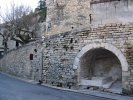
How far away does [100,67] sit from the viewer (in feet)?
46.0

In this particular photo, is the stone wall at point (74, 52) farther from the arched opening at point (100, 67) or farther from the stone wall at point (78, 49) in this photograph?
the arched opening at point (100, 67)

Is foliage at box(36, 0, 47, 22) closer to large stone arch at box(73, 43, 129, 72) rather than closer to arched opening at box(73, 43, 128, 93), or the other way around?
arched opening at box(73, 43, 128, 93)

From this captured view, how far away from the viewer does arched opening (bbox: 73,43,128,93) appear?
40.6 ft

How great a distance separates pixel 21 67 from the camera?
64.4 ft

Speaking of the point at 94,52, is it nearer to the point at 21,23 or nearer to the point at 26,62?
the point at 26,62

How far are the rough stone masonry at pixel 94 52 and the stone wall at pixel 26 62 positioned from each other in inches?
2.5

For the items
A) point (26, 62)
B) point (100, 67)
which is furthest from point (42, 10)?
point (100, 67)

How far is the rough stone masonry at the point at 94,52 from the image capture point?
11.8 metres

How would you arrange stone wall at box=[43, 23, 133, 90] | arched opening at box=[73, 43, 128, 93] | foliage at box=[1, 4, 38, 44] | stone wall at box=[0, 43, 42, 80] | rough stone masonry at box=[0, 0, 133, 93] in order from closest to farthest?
stone wall at box=[43, 23, 133, 90] → rough stone masonry at box=[0, 0, 133, 93] → arched opening at box=[73, 43, 128, 93] → stone wall at box=[0, 43, 42, 80] → foliage at box=[1, 4, 38, 44]

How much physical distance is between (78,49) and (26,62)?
627 centimetres

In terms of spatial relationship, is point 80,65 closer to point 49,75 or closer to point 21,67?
point 49,75

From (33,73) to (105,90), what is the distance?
6280 mm

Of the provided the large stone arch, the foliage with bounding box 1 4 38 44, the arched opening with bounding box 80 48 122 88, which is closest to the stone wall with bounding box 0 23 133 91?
the large stone arch

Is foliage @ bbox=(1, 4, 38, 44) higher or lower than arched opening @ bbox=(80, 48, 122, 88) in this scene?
higher
